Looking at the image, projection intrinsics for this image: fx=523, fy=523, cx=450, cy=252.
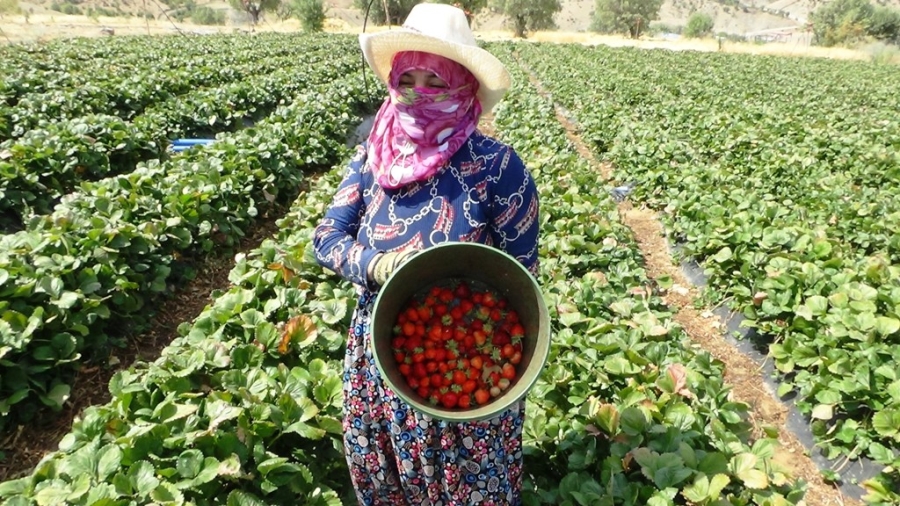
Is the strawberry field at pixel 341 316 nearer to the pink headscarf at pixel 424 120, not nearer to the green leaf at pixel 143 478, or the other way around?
the green leaf at pixel 143 478

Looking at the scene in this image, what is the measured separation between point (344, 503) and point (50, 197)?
18.1ft

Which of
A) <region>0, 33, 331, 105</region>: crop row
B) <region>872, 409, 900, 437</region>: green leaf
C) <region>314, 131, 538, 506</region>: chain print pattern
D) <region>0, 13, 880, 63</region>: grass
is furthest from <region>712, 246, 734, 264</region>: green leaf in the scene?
<region>0, 13, 880, 63</region>: grass

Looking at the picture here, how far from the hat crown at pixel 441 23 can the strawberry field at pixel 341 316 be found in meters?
1.69

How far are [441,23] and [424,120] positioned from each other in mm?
277

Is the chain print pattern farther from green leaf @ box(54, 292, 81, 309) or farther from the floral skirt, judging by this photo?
green leaf @ box(54, 292, 81, 309)

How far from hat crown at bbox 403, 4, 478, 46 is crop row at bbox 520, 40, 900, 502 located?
297 centimetres

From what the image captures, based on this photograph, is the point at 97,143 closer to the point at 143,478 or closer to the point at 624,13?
the point at 143,478

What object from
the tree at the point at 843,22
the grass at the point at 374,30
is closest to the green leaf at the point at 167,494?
the grass at the point at 374,30

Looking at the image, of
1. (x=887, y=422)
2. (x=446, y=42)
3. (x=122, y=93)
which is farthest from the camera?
(x=122, y=93)

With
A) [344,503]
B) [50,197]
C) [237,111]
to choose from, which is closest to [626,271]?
[344,503]

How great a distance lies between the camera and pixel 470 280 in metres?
1.63

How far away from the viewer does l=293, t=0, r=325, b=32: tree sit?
50044 millimetres

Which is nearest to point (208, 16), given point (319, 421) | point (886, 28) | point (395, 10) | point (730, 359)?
point (395, 10)

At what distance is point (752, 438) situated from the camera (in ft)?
11.0
